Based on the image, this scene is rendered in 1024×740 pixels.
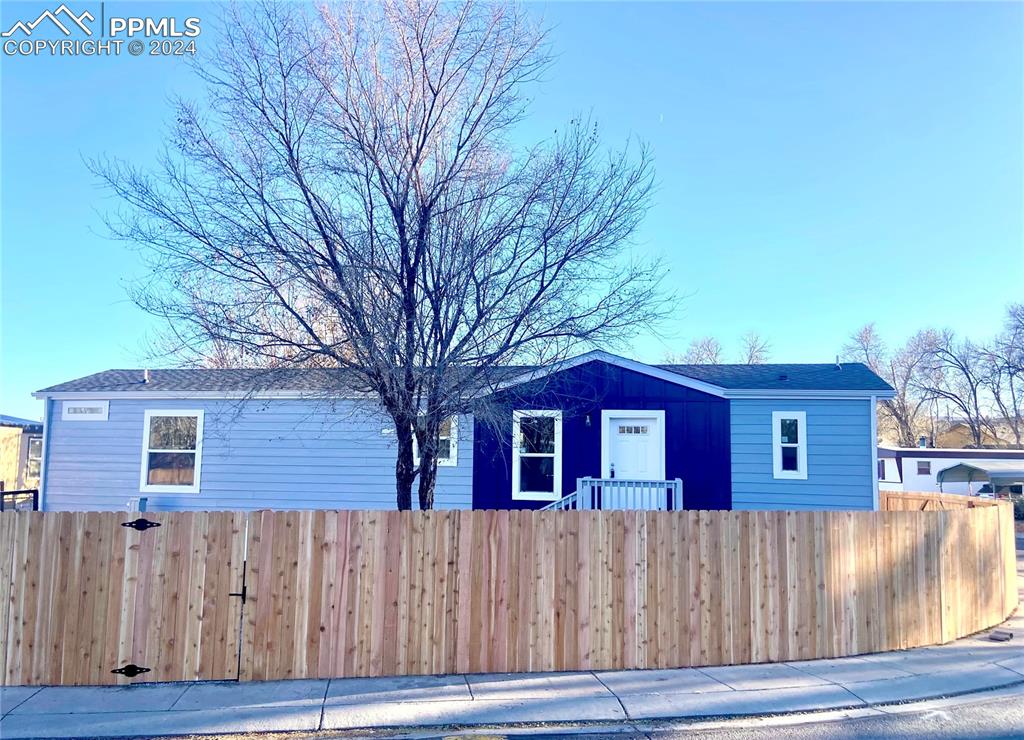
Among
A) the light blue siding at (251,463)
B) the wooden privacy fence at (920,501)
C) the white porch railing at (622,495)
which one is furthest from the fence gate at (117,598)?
the wooden privacy fence at (920,501)

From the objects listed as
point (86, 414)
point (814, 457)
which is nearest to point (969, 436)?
point (814, 457)

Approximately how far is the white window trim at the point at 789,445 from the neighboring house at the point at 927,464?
877 inches

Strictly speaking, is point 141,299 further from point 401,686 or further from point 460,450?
point 460,450

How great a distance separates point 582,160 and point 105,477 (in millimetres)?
11723

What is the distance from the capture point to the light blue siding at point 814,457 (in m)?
13.1

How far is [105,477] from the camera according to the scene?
13992 mm

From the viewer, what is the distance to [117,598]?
20.9 feet

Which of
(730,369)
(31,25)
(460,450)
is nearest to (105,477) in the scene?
(460,450)

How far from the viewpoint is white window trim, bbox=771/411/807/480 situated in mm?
13227

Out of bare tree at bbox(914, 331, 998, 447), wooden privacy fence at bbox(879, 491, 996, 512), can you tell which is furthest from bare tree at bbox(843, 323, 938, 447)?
wooden privacy fence at bbox(879, 491, 996, 512)

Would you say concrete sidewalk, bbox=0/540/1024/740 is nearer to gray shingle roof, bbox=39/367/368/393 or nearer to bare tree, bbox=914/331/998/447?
gray shingle roof, bbox=39/367/368/393

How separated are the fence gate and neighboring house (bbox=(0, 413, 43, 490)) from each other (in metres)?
23.0

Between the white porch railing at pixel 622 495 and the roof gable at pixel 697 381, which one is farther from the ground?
the roof gable at pixel 697 381

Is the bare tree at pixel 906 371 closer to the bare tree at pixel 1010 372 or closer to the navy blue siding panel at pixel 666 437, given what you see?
the bare tree at pixel 1010 372
